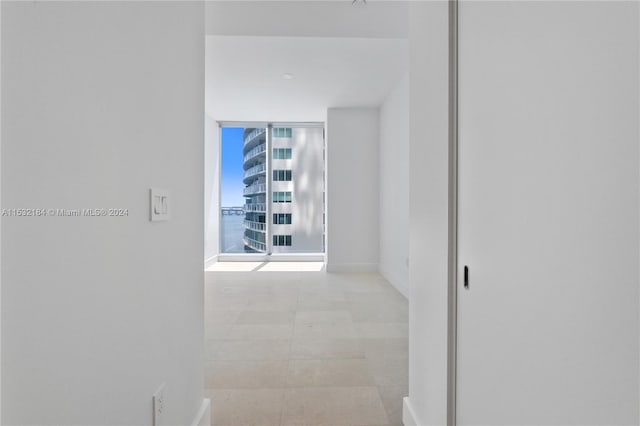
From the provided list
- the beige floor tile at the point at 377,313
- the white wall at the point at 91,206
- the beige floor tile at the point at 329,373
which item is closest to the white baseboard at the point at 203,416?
the white wall at the point at 91,206

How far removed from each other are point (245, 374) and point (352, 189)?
4.03 metres

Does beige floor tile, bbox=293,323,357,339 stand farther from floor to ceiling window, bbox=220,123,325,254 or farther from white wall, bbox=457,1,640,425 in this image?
floor to ceiling window, bbox=220,123,325,254

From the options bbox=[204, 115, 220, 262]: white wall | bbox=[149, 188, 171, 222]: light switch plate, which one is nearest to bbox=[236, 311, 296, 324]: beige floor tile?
bbox=[149, 188, 171, 222]: light switch plate

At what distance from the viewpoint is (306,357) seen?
7.75ft

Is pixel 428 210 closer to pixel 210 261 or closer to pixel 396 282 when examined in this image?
pixel 396 282

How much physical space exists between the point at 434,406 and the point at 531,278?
0.83 metres

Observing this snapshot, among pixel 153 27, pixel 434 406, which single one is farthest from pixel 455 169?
pixel 153 27

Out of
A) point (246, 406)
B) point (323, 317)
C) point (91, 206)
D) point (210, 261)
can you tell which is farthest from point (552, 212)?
point (210, 261)

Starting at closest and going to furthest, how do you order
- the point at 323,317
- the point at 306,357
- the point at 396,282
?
the point at 306,357, the point at 323,317, the point at 396,282

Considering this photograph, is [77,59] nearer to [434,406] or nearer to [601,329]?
[601,329]

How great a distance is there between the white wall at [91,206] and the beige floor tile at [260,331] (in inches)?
59.2

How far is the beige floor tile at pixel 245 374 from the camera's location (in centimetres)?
201

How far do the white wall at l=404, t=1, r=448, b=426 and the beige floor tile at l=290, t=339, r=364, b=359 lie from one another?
0.83 metres

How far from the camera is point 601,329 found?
592 millimetres
